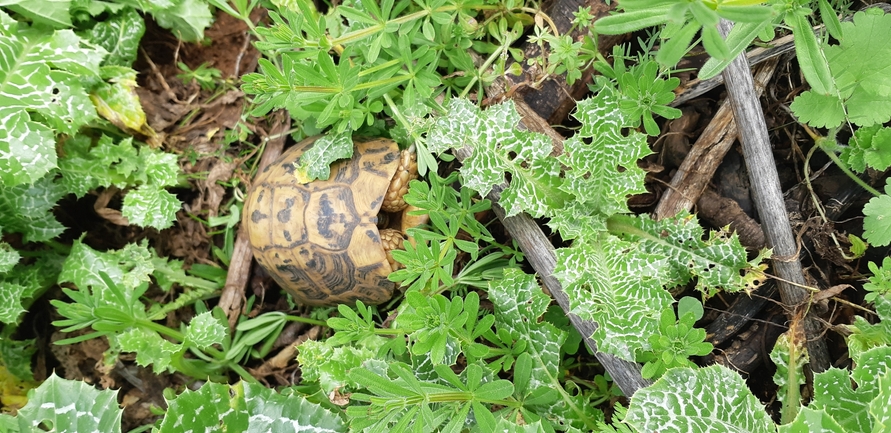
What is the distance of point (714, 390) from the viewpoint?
1791 mm

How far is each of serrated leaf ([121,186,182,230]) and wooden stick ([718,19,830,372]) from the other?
248cm

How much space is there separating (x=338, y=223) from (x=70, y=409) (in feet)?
4.23

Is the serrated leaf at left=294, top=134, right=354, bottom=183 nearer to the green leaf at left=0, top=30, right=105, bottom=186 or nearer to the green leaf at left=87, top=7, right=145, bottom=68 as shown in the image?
the green leaf at left=0, top=30, right=105, bottom=186

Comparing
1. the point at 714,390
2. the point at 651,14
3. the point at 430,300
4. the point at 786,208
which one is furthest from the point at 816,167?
the point at 430,300

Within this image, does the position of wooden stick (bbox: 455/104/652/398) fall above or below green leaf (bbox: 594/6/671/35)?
below

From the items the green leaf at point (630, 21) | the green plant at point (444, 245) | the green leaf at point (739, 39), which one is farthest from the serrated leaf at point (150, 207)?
the green leaf at point (739, 39)

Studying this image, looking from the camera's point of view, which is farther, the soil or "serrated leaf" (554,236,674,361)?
the soil

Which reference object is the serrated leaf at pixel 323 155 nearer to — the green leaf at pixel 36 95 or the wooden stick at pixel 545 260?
the wooden stick at pixel 545 260

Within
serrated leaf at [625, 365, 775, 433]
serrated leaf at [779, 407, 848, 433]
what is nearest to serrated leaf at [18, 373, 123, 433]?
serrated leaf at [625, 365, 775, 433]

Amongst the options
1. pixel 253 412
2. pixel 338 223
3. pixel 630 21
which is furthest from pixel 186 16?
pixel 630 21

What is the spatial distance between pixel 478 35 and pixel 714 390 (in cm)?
157

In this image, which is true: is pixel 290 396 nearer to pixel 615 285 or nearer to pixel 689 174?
pixel 615 285

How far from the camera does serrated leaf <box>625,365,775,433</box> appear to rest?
5.71 ft

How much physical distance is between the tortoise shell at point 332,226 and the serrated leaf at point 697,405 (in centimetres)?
115
